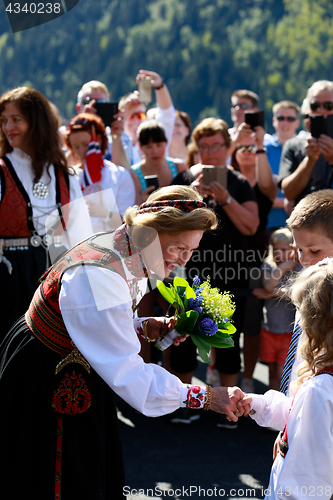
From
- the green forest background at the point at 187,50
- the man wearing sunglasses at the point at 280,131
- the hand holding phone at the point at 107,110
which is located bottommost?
the man wearing sunglasses at the point at 280,131

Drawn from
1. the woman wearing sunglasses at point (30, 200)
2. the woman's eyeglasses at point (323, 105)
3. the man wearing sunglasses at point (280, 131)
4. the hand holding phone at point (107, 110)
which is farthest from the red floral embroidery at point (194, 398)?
the man wearing sunglasses at point (280, 131)

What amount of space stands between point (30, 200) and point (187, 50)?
237ft

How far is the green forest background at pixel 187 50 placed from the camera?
61.7 m

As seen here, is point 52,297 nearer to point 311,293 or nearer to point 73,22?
point 311,293

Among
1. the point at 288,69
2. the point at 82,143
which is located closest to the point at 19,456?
the point at 82,143

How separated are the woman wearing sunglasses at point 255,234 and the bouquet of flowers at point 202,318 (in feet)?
6.52

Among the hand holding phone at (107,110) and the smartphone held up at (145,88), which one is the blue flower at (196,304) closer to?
the hand holding phone at (107,110)

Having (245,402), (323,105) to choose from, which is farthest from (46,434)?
(323,105)

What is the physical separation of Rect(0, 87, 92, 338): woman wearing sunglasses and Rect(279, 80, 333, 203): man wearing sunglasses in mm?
1814

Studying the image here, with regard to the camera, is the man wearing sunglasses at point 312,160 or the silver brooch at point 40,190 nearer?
the silver brooch at point 40,190

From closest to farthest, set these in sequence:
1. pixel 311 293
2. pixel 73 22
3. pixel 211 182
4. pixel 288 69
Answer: pixel 311 293
pixel 211 182
pixel 288 69
pixel 73 22

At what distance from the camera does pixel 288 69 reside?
62.2 metres

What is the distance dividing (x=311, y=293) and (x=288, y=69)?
6493cm

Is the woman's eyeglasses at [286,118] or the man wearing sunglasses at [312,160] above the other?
the woman's eyeglasses at [286,118]
